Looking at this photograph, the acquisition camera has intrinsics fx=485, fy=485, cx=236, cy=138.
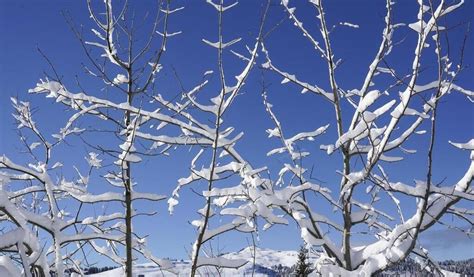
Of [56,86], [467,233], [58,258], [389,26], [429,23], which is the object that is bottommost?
[58,258]

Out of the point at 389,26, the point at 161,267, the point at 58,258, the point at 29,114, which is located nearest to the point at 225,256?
the point at 161,267

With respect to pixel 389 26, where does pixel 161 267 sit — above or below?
below

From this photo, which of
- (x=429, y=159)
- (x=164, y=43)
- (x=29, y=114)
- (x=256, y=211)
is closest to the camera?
(x=429, y=159)

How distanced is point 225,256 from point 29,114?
278cm

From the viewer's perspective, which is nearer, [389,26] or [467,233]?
[467,233]

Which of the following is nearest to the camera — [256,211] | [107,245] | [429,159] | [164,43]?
[429,159]

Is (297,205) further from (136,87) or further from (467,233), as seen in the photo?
(136,87)

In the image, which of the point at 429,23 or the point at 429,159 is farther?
the point at 429,23

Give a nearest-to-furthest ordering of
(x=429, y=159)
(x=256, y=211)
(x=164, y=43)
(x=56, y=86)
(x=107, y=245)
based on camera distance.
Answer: (x=429, y=159) → (x=256, y=211) → (x=164, y=43) → (x=56, y=86) → (x=107, y=245)

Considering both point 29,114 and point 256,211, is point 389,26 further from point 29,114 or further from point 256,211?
point 29,114

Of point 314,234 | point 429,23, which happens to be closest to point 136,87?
point 314,234

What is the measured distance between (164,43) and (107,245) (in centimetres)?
220

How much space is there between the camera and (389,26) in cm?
388

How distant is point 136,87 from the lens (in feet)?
13.8
